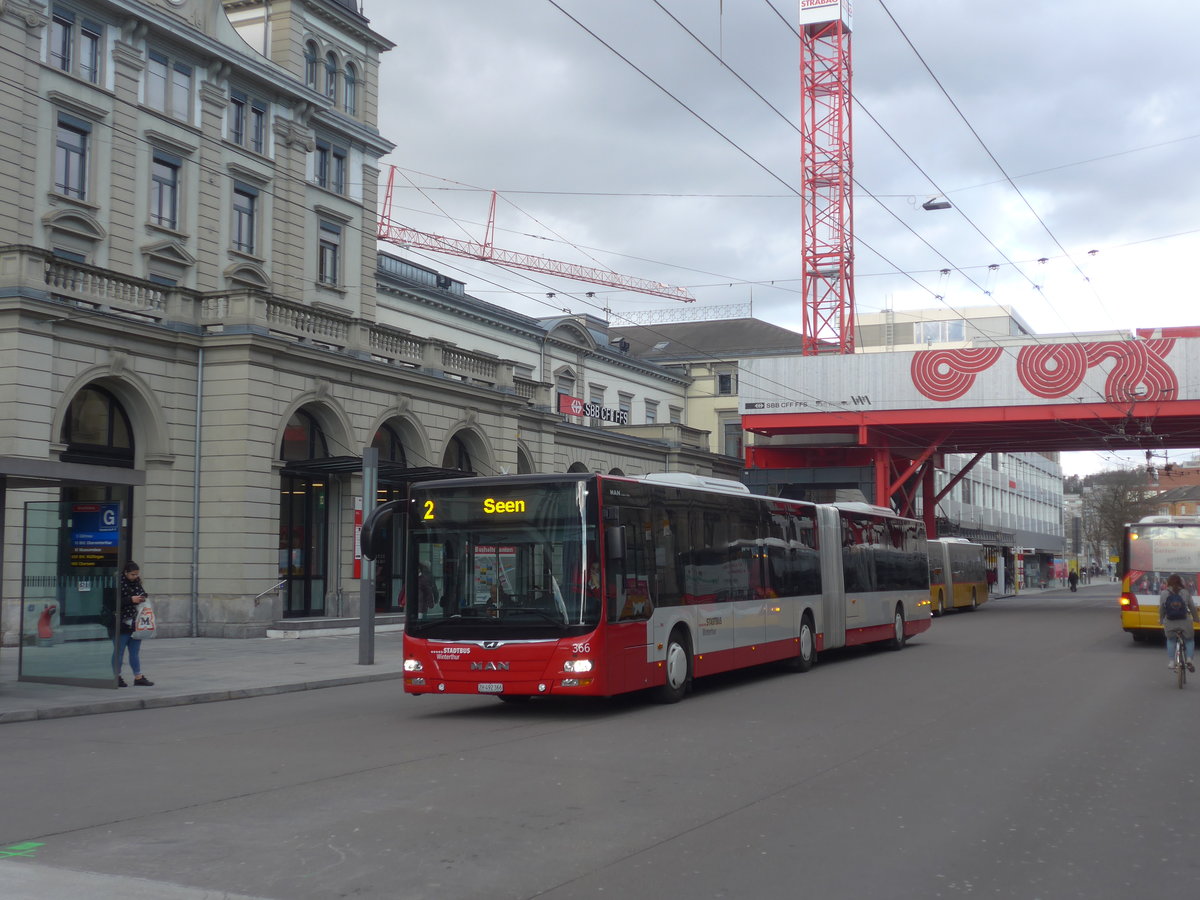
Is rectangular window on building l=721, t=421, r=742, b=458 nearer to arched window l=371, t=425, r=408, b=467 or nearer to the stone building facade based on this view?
the stone building facade

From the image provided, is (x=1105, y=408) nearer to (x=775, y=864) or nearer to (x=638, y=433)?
(x=638, y=433)

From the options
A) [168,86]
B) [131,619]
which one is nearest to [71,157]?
[168,86]

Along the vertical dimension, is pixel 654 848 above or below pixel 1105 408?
below

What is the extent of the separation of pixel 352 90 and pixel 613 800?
114 feet

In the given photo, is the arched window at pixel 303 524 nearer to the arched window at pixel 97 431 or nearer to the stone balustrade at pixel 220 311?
the stone balustrade at pixel 220 311

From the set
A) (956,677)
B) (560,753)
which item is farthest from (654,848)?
(956,677)

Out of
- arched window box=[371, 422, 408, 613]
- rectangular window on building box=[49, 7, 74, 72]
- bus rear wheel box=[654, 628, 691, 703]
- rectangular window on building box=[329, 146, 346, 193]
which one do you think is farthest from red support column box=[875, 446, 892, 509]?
bus rear wheel box=[654, 628, 691, 703]

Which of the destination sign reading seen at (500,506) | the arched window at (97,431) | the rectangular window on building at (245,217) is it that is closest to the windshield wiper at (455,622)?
the destination sign reading seen at (500,506)

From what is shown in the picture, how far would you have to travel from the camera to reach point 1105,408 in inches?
1903

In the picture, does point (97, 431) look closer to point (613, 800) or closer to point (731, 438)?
point (613, 800)

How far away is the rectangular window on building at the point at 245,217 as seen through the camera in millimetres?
34594

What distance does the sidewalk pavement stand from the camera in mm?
15930

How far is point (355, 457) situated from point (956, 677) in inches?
633

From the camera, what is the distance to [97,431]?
26984 millimetres
